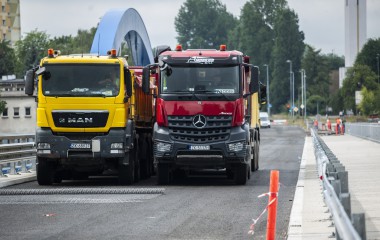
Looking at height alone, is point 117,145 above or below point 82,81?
below

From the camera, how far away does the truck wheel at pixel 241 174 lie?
25.2 m

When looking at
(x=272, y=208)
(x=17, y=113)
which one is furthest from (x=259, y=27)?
(x=272, y=208)

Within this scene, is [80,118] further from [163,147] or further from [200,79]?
[200,79]

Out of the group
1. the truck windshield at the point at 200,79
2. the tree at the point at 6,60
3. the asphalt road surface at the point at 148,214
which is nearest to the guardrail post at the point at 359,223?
the asphalt road surface at the point at 148,214

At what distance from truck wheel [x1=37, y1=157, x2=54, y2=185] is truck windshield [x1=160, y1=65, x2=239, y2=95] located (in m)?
3.12

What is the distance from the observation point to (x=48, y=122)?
24.5 metres

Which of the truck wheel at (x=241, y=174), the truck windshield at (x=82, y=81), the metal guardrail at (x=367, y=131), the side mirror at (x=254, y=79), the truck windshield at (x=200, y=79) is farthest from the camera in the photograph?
the metal guardrail at (x=367, y=131)

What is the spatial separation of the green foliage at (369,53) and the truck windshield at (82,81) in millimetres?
142876

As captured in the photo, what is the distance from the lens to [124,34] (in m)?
50.5

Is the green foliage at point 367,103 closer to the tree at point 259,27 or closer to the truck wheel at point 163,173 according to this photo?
the tree at point 259,27

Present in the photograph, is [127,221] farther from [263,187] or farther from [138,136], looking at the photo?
[138,136]

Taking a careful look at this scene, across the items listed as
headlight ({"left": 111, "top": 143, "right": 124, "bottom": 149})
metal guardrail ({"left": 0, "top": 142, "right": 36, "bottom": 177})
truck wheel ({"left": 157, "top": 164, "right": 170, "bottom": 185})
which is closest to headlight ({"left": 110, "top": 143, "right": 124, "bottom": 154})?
headlight ({"left": 111, "top": 143, "right": 124, "bottom": 149})

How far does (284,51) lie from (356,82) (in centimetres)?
3127

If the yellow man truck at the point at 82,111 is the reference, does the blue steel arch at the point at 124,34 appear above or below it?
above
